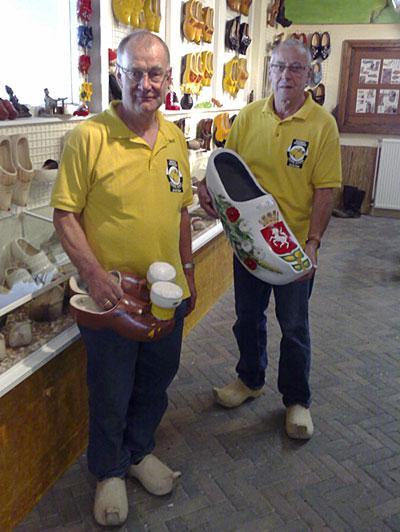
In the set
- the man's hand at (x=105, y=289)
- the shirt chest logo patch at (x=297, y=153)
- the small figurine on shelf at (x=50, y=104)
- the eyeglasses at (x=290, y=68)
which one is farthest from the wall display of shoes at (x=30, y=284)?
the eyeglasses at (x=290, y=68)

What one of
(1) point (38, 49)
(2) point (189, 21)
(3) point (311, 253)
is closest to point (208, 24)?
(2) point (189, 21)

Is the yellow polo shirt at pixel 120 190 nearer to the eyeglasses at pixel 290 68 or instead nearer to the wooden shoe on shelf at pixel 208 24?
the eyeglasses at pixel 290 68

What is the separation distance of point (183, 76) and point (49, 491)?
3436 mm

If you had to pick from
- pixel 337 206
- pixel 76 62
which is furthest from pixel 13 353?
pixel 337 206

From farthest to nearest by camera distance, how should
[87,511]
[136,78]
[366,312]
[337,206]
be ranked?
[337,206] < [366,312] < [87,511] < [136,78]

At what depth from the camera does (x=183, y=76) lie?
4.44 m

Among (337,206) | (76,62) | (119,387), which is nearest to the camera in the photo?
(119,387)

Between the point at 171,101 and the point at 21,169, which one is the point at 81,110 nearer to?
the point at 21,169

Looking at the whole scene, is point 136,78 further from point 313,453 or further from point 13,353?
point 313,453

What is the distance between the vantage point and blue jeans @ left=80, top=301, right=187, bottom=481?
187cm

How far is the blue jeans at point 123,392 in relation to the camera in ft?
6.12

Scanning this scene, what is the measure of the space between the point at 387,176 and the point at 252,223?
5951 mm

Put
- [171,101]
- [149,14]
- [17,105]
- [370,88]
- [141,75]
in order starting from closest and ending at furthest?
[141,75], [17,105], [149,14], [171,101], [370,88]

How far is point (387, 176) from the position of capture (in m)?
7.59
